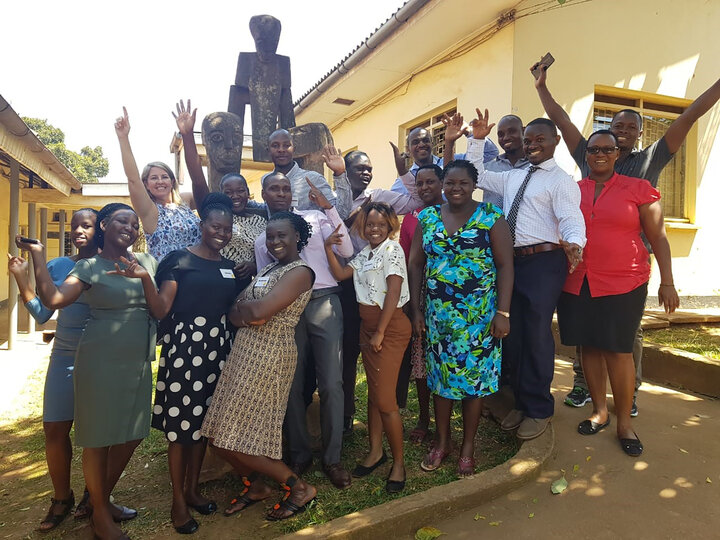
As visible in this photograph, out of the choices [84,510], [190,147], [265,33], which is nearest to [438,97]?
[265,33]

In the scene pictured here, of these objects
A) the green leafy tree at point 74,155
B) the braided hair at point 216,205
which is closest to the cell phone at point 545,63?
the braided hair at point 216,205

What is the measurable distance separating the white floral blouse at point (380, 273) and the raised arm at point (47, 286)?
1.49m

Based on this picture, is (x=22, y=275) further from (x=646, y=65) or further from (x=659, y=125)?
(x=659, y=125)

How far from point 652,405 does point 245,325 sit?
319 centimetres

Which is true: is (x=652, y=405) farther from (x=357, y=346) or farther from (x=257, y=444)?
(x=257, y=444)

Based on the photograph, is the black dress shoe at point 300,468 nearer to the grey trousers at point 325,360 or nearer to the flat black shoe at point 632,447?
the grey trousers at point 325,360

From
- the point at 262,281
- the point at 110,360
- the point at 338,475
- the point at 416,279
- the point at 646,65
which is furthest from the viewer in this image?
the point at 646,65

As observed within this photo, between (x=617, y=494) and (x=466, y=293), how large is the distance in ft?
4.38

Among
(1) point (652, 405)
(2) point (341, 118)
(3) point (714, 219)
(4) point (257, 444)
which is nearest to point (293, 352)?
(4) point (257, 444)

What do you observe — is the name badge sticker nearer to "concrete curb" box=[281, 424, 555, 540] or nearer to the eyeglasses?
"concrete curb" box=[281, 424, 555, 540]

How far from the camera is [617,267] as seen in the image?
9.81 feet

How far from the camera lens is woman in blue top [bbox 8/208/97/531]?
2650mm

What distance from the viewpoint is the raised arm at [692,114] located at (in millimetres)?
3145

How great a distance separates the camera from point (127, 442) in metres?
2.62
